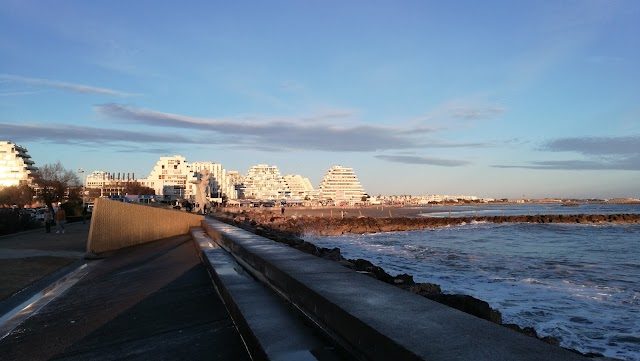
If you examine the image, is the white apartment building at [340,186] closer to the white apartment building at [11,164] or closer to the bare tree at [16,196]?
the white apartment building at [11,164]

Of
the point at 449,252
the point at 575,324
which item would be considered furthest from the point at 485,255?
the point at 575,324

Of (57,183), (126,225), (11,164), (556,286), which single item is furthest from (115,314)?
(11,164)

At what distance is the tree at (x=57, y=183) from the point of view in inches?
2761

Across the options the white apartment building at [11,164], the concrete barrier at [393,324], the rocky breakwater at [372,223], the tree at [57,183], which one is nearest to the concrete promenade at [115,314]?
the concrete barrier at [393,324]

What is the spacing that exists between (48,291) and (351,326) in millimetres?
6350

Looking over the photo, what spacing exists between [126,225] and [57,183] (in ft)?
213

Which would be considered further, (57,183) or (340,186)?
(340,186)

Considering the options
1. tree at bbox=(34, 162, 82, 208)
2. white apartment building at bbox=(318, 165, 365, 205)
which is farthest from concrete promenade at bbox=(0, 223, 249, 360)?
white apartment building at bbox=(318, 165, 365, 205)

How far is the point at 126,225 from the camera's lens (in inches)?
597

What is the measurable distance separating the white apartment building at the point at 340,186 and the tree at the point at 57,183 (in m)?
108

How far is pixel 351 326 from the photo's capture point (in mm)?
3393

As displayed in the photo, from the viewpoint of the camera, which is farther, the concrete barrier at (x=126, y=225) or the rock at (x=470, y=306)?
the concrete barrier at (x=126, y=225)

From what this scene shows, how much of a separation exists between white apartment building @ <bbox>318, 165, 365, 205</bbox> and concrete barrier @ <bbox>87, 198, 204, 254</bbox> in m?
167

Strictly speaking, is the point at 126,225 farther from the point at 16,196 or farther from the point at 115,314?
the point at 16,196
